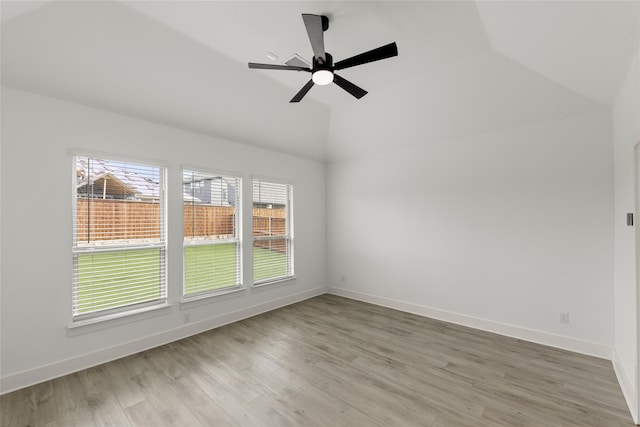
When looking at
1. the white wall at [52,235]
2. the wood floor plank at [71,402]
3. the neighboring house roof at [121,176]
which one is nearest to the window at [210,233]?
the white wall at [52,235]

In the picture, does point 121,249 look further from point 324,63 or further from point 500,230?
point 500,230

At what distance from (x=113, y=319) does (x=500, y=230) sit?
195 inches

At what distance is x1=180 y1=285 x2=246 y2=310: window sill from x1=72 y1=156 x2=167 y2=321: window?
0.85ft

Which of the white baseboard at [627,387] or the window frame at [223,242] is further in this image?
the window frame at [223,242]

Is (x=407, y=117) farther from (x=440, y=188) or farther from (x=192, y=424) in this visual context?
(x=192, y=424)

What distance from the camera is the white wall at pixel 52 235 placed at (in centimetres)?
251

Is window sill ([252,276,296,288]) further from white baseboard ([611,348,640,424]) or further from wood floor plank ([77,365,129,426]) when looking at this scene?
white baseboard ([611,348,640,424])

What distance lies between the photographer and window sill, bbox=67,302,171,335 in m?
2.84

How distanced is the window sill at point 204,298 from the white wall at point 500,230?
7.57ft

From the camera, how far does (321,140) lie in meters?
5.05

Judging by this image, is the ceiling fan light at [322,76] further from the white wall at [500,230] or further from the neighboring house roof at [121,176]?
the neighboring house roof at [121,176]

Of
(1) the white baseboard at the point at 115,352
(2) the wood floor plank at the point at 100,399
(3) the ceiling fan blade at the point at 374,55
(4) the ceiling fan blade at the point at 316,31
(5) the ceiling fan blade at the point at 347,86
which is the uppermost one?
(4) the ceiling fan blade at the point at 316,31

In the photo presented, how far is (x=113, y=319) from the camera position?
10.0 feet

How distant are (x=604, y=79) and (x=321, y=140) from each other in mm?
3635
